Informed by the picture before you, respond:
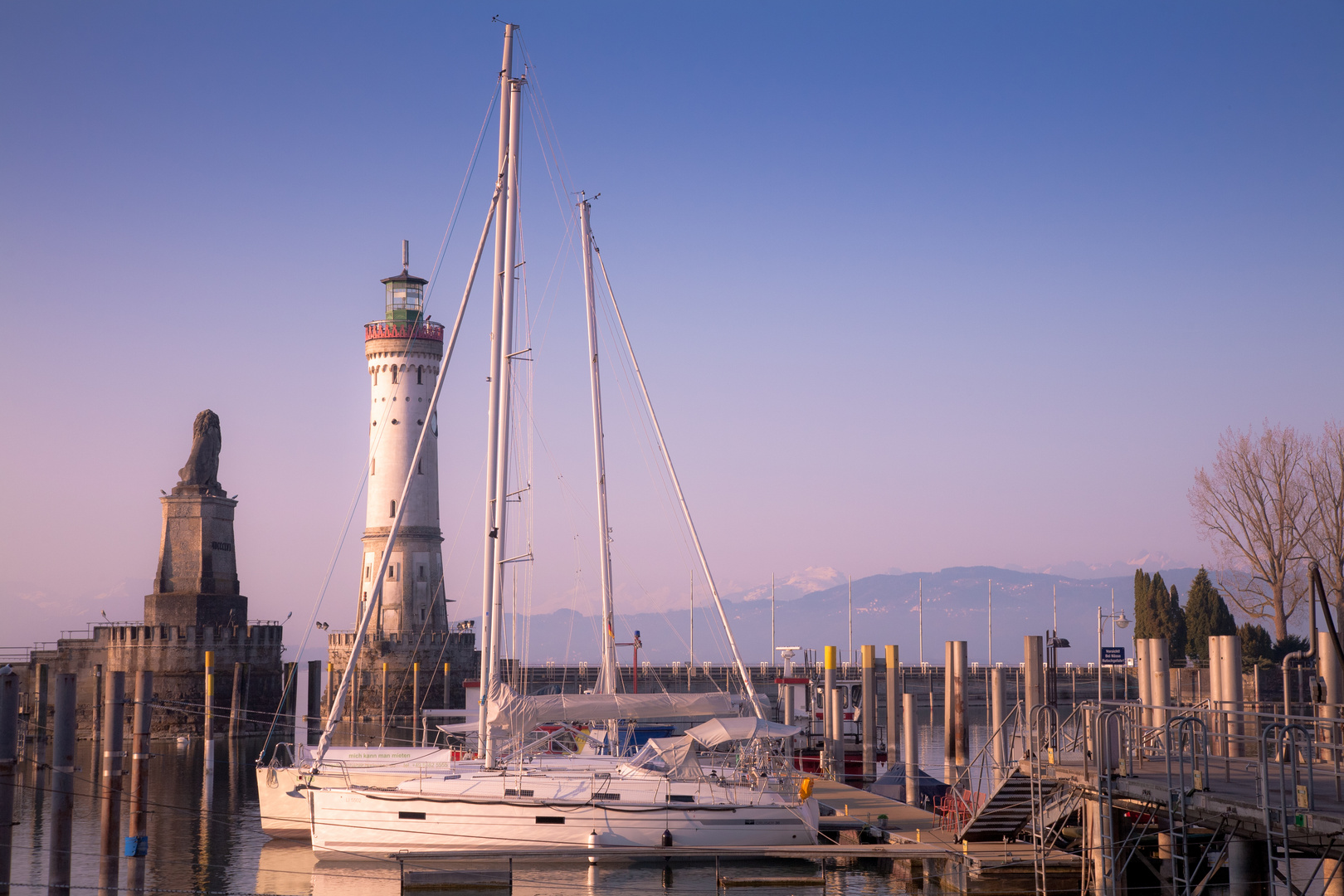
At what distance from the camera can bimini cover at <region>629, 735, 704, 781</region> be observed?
91.1ft

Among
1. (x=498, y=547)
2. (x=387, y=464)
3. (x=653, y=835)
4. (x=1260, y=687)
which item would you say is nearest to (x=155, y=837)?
(x=498, y=547)

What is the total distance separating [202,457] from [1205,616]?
195 feet

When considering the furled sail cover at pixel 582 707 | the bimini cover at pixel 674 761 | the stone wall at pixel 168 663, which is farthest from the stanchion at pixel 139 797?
the stone wall at pixel 168 663

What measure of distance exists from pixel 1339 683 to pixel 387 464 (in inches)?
2405

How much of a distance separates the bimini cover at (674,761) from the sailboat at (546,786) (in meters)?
0.03

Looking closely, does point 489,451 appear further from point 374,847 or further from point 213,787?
point 213,787

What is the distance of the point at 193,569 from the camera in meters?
69.5

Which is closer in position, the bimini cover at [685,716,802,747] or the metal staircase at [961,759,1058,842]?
the metal staircase at [961,759,1058,842]

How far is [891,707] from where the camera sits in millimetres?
46750

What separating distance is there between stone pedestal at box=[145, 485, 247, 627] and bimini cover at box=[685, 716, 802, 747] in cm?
4847

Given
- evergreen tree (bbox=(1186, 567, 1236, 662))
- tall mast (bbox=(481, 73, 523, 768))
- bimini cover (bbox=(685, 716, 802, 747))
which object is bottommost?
bimini cover (bbox=(685, 716, 802, 747))

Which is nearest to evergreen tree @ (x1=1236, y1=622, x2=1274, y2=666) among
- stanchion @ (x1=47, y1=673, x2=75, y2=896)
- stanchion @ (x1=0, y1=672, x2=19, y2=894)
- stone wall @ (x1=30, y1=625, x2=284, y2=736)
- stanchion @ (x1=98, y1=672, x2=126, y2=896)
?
stanchion @ (x1=98, y1=672, x2=126, y2=896)

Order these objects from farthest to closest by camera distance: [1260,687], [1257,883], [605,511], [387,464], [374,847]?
[387,464], [1260,687], [605,511], [374,847], [1257,883]

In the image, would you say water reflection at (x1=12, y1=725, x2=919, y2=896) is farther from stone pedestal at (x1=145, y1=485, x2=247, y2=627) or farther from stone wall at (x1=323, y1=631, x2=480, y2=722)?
stone wall at (x1=323, y1=631, x2=480, y2=722)
